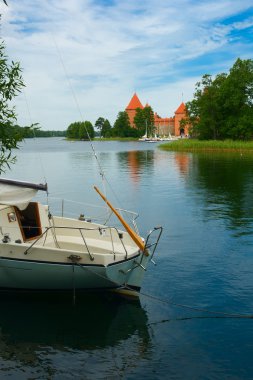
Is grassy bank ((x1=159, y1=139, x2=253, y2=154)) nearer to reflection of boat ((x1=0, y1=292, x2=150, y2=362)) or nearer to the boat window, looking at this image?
the boat window

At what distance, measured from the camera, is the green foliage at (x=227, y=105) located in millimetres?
89562

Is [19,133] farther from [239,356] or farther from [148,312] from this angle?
[239,356]

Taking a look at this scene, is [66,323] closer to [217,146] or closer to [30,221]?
[30,221]

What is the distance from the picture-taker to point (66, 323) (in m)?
11.3

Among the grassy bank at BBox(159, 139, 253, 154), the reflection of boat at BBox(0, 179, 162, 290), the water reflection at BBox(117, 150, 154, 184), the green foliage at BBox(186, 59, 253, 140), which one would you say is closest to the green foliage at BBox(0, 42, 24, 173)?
the reflection of boat at BBox(0, 179, 162, 290)

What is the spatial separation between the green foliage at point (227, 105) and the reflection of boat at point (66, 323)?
80537 mm

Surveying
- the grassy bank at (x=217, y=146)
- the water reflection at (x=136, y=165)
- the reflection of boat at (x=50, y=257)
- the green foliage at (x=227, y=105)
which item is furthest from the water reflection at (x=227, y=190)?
the green foliage at (x=227, y=105)

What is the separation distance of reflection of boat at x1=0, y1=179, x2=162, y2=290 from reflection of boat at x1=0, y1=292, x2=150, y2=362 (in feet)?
1.85

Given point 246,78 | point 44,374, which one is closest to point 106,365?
point 44,374

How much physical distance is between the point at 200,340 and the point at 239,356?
1.09m

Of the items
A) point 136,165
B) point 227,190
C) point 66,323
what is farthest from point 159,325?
point 136,165

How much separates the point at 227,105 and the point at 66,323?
85.9 m

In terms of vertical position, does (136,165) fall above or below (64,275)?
below

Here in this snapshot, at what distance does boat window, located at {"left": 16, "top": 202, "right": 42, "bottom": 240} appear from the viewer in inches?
520
